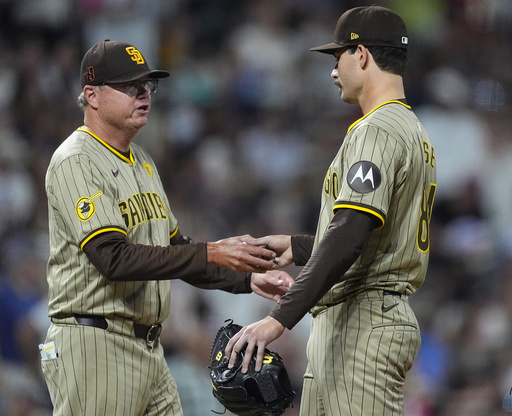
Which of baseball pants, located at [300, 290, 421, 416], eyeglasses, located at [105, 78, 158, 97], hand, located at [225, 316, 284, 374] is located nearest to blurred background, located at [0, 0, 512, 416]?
eyeglasses, located at [105, 78, 158, 97]

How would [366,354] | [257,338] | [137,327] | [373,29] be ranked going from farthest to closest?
[137,327] → [373,29] → [366,354] → [257,338]

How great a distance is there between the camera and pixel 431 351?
6.03 meters

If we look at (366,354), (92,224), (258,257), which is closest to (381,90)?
(258,257)

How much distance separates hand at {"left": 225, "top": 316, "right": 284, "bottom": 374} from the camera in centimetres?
270

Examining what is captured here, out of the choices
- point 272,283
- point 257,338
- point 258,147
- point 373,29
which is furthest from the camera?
point 258,147

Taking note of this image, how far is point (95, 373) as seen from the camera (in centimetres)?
321

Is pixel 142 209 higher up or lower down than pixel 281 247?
higher up

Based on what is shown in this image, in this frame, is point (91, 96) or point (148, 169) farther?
point (148, 169)

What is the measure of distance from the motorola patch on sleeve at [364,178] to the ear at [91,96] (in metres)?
1.21

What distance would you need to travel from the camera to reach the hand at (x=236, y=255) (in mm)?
3154

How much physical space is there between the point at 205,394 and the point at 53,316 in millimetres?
2625

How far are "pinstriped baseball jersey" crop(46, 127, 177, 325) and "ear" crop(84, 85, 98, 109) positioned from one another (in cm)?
12

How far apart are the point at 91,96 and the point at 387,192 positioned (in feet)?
4.46

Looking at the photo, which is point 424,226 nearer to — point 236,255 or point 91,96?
point 236,255
